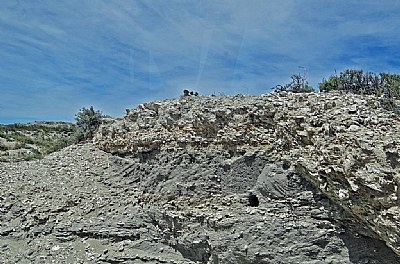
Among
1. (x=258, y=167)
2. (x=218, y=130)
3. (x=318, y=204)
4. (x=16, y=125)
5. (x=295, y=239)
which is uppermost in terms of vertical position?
(x=16, y=125)

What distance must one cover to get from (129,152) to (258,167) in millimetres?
4694

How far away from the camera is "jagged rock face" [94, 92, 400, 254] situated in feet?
23.8

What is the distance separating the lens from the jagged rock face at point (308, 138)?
286 inches

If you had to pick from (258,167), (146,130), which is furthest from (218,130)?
(146,130)

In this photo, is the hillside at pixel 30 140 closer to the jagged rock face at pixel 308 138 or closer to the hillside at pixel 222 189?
the hillside at pixel 222 189

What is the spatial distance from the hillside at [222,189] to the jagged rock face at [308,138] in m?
0.03

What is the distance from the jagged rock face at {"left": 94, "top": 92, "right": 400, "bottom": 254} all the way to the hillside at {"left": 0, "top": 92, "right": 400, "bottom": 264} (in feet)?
0.09

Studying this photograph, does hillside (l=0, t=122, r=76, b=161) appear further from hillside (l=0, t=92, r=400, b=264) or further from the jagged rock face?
the jagged rock face

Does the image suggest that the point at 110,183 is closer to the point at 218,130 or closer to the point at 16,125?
the point at 218,130

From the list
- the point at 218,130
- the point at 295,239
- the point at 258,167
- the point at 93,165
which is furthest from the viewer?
the point at 93,165

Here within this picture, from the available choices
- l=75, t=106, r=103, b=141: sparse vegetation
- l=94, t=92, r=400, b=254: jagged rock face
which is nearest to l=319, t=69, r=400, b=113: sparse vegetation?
l=94, t=92, r=400, b=254: jagged rock face

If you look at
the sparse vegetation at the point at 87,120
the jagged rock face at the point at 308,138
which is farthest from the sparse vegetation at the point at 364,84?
the sparse vegetation at the point at 87,120

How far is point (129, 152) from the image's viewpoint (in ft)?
42.6

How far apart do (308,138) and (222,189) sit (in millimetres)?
2594
